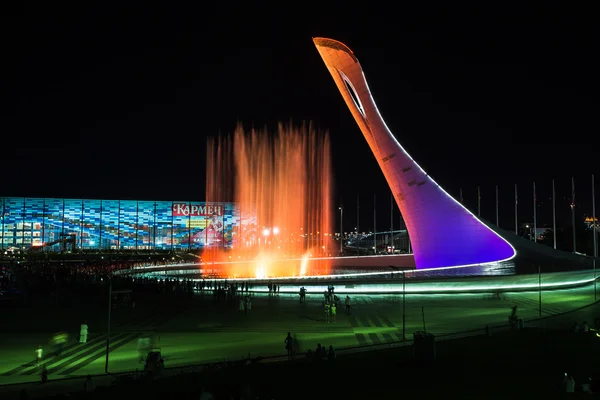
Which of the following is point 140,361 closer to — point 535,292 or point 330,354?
point 330,354

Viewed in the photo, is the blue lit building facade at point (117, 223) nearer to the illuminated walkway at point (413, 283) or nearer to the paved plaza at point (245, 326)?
the illuminated walkway at point (413, 283)

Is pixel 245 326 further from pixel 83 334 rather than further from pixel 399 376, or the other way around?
pixel 399 376

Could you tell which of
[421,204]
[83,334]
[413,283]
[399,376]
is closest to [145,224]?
[421,204]

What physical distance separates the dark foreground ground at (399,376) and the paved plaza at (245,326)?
56.2 inches

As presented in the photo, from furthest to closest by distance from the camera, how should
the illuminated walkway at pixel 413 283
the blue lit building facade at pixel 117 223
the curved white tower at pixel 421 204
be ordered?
the blue lit building facade at pixel 117 223 < the curved white tower at pixel 421 204 < the illuminated walkway at pixel 413 283

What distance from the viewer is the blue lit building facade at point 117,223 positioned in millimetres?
61000

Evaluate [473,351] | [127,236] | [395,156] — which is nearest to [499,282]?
[395,156]

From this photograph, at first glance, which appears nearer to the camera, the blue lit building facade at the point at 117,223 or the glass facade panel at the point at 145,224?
the blue lit building facade at the point at 117,223

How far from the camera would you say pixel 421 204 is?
23.8 metres

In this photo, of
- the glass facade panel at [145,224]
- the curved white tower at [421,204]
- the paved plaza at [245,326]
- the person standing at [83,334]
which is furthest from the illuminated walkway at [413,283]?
the glass facade panel at [145,224]

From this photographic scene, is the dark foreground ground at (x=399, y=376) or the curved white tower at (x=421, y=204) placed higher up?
the curved white tower at (x=421, y=204)

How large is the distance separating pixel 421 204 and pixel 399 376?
15.3 metres

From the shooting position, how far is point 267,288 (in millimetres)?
21844

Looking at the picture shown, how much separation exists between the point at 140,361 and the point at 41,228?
5686 centimetres
